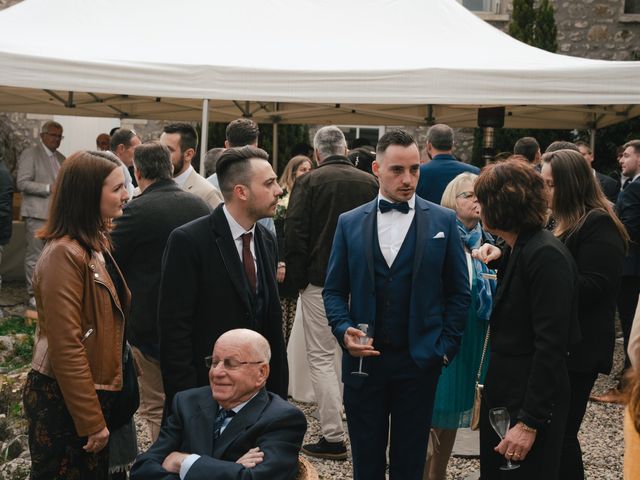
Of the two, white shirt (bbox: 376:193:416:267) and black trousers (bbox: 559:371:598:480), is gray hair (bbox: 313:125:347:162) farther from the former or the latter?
black trousers (bbox: 559:371:598:480)

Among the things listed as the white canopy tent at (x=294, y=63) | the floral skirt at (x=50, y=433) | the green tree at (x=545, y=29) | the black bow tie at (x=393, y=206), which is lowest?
the floral skirt at (x=50, y=433)

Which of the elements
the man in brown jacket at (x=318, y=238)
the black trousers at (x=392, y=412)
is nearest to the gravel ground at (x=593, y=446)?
the man in brown jacket at (x=318, y=238)

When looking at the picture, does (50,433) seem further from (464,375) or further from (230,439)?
(464,375)

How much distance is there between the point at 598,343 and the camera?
4.12m

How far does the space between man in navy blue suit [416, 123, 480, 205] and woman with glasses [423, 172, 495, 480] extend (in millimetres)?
1648

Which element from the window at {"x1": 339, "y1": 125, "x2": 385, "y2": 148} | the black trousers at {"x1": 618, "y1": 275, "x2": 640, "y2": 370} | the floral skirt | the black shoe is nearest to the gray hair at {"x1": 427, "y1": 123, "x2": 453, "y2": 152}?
the black trousers at {"x1": 618, "y1": 275, "x2": 640, "y2": 370}

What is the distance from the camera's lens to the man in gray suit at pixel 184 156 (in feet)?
19.0

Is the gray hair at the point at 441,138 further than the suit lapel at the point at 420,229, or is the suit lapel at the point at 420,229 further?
the gray hair at the point at 441,138

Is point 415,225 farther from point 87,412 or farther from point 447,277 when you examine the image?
point 87,412

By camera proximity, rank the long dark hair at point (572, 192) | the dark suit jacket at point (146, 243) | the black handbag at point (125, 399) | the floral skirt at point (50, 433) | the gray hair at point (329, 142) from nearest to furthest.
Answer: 1. the floral skirt at point (50, 433)
2. the black handbag at point (125, 399)
3. the long dark hair at point (572, 192)
4. the dark suit jacket at point (146, 243)
5. the gray hair at point (329, 142)

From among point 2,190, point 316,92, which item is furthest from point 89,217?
point 2,190

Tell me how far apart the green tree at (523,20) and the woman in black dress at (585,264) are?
10.7 meters

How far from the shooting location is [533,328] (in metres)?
3.51

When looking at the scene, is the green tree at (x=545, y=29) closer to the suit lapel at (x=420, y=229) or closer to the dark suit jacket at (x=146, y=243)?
the dark suit jacket at (x=146, y=243)
